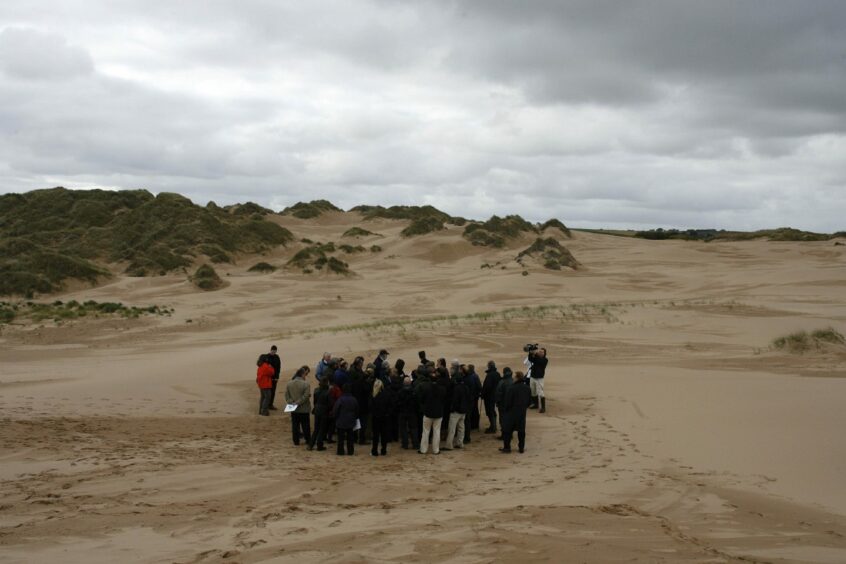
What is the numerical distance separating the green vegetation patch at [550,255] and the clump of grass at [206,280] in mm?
19612

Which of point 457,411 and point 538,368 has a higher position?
point 538,368

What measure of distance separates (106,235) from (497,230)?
3157 centimetres

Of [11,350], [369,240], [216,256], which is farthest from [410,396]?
[369,240]

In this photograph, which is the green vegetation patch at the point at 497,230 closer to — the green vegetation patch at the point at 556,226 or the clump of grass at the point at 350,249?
the green vegetation patch at the point at 556,226

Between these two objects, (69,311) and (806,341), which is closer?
(806,341)

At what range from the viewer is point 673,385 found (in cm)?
1734

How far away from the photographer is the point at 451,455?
12.6m

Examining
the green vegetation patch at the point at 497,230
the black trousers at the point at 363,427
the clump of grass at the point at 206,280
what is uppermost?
the green vegetation patch at the point at 497,230

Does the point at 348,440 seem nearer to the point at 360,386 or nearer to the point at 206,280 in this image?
the point at 360,386

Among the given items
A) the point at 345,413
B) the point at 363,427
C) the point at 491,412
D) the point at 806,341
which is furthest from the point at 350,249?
the point at 345,413

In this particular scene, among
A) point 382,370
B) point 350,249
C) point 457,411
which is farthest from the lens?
point 350,249

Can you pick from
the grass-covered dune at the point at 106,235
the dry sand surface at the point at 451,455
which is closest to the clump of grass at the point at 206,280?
the grass-covered dune at the point at 106,235

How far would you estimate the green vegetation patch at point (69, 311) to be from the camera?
1172 inches

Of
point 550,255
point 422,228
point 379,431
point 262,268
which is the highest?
point 422,228
